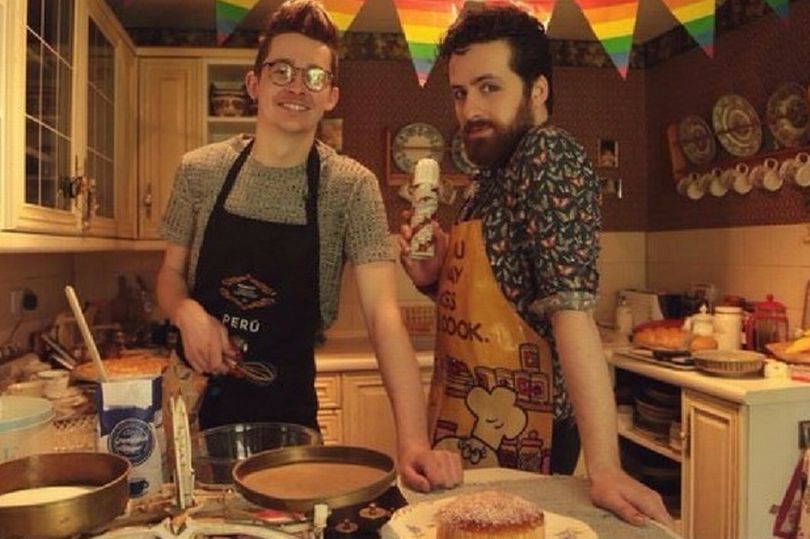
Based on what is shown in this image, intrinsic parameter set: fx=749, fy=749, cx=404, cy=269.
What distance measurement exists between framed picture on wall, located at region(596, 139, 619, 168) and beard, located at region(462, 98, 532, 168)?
245 cm

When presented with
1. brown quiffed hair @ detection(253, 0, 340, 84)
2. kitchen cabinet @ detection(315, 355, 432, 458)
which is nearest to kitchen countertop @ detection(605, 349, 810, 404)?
kitchen cabinet @ detection(315, 355, 432, 458)

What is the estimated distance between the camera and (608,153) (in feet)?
11.8

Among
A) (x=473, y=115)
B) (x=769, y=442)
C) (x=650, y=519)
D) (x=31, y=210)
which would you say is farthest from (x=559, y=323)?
(x=769, y=442)

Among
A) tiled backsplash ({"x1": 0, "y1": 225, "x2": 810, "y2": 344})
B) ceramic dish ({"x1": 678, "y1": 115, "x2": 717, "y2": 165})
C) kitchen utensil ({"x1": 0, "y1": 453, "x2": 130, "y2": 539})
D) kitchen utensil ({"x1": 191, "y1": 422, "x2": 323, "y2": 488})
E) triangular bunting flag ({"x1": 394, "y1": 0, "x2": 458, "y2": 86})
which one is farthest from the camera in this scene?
ceramic dish ({"x1": 678, "y1": 115, "x2": 717, "y2": 165})

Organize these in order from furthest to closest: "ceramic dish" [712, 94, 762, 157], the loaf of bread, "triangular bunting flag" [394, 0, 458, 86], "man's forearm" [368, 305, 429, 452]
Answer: "ceramic dish" [712, 94, 762, 157] < the loaf of bread < "triangular bunting flag" [394, 0, 458, 86] < "man's forearm" [368, 305, 429, 452]

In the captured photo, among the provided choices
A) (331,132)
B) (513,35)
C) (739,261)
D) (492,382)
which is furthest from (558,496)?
(331,132)

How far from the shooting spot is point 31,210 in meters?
1.55

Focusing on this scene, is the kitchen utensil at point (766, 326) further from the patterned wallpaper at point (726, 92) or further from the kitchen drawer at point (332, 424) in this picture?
the kitchen drawer at point (332, 424)

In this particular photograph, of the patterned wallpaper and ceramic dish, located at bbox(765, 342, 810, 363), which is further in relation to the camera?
the patterned wallpaper

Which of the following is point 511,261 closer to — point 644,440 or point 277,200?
point 277,200

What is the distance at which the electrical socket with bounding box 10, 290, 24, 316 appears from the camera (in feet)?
7.42

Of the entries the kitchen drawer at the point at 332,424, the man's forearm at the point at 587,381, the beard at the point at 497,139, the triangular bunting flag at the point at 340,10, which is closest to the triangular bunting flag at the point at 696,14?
the triangular bunting flag at the point at 340,10

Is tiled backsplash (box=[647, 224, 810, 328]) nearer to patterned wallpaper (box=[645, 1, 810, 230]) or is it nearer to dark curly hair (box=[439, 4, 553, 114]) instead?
patterned wallpaper (box=[645, 1, 810, 230])

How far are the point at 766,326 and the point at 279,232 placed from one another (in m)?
1.99
